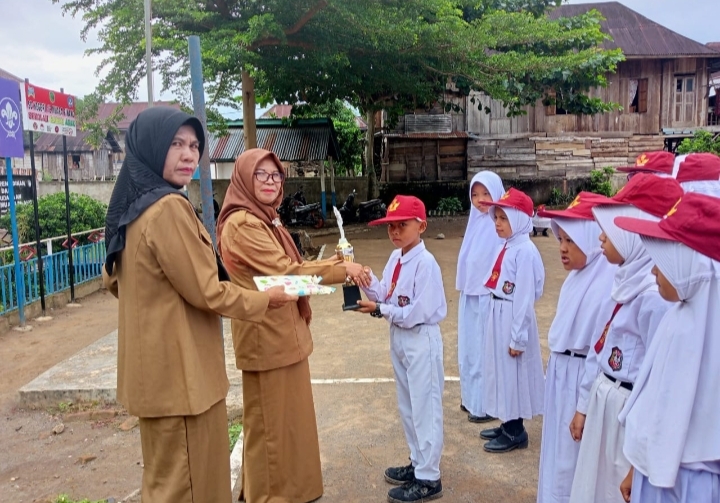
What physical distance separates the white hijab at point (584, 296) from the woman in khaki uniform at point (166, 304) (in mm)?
1518

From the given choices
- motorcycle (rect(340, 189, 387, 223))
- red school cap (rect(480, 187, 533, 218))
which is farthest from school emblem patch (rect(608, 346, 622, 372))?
motorcycle (rect(340, 189, 387, 223))

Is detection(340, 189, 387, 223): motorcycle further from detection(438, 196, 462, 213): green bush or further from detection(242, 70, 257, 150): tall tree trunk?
detection(242, 70, 257, 150): tall tree trunk

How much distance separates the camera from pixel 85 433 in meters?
4.51

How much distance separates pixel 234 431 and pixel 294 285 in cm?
203

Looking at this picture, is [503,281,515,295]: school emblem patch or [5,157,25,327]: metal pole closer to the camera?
[503,281,515,295]: school emblem patch

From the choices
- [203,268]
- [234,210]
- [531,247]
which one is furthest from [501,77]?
[203,268]

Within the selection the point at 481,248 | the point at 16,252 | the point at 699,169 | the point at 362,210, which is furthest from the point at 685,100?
the point at 16,252

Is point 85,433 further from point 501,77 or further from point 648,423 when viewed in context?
point 501,77

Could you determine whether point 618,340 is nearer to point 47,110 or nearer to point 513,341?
point 513,341

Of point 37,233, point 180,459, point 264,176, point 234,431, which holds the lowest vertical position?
point 234,431

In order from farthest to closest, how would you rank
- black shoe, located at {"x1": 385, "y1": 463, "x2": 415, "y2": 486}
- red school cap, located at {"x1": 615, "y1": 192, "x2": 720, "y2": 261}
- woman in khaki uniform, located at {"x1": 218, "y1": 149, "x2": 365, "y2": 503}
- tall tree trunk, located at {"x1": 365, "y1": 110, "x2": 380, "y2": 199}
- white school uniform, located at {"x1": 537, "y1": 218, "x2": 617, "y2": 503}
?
tall tree trunk, located at {"x1": 365, "y1": 110, "x2": 380, "y2": 199}, black shoe, located at {"x1": 385, "y1": 463, "x2": 415, "y2": 486}, woman in khaki uniform, located at {"x1": 218, "y1": 149, "x2": 365, "y2": 503}, white school uniform, located at {"x1": 537, "y1": 218, "x2": 617, "y2": 503}, red school cap, located at {"x1": 615, "y1": 192, "x2": 720, "y2": 261}

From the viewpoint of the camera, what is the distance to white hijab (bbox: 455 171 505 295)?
4.12 m

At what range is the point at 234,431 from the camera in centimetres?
417

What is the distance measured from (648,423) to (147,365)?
1.82m
